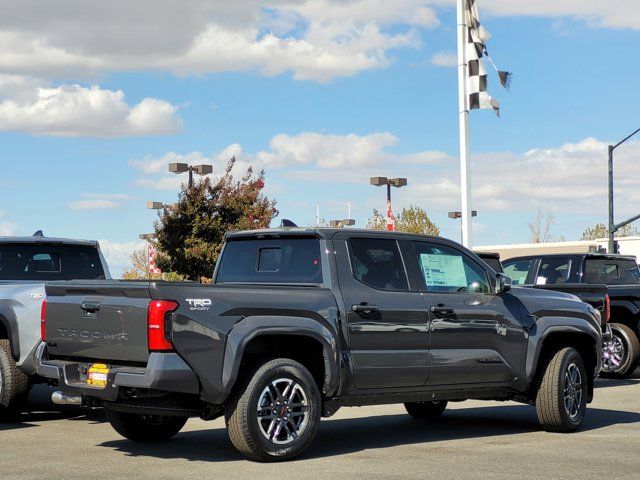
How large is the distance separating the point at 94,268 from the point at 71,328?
468 centimetres

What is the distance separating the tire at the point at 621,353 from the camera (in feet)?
58.1

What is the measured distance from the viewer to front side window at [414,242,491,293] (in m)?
10.2

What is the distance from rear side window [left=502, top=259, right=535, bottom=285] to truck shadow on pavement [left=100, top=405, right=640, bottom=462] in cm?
458

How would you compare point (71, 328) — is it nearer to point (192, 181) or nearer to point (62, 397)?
point (62, 397)

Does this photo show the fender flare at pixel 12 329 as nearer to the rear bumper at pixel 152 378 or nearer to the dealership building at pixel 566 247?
the rear bumper at pixel 152 378

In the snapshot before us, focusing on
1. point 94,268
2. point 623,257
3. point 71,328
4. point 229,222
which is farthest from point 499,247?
point 71,328

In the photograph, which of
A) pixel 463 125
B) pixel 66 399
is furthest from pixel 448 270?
pixel 463 125

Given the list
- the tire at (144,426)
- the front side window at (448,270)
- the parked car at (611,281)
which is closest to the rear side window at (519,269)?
the parked car at (611,281)

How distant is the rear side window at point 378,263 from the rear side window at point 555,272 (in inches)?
314

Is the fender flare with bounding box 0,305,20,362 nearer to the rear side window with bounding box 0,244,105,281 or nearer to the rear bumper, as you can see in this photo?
the rear side window with bounding box 0,244,105,281

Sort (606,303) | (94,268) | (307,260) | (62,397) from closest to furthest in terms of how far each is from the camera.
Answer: (62,397) < (307,260) < (94,268) < (606,303)

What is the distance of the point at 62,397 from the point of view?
356 inches

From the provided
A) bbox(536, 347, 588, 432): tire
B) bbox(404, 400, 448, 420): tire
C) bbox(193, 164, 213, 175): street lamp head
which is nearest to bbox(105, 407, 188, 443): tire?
bbox(404, 400, 448, 420): tire

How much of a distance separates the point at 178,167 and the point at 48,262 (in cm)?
2931
